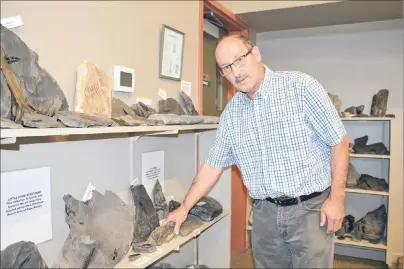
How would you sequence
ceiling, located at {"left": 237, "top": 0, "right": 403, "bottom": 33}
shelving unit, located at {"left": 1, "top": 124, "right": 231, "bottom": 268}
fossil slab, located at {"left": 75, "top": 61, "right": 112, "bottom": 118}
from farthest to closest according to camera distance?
ceiling, located at {"left": 237, "top": 0, "right": 403, "bottom": 33}
fossil slab, located at {"left": 75, "top": 61, "right": 112, "bottom": 118}
shelving unit, located at {"left": 1, "top": 124, "right": 231, "bottom": 268}

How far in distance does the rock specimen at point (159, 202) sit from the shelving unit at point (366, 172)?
2.01 meters

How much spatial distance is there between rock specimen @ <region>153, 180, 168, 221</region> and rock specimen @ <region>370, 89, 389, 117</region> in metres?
2.25

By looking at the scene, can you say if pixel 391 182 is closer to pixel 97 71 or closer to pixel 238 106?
pixel 238 106

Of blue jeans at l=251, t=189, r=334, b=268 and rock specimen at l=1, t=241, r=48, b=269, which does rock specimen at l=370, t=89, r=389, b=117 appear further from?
rock specimen at l=1, t=241, r=48, b=269

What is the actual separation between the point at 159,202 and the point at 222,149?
52cm

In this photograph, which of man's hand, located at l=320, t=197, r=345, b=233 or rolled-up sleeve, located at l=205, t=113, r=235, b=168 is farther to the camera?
rolled-up sleeve, located at l=205, t=113, r=235, b=168

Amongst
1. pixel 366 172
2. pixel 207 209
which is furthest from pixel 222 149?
pixel 366 172

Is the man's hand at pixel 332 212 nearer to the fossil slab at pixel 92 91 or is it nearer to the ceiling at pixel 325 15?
the fossil slab at pixel 92 91

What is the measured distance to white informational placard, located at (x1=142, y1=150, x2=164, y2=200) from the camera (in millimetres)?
2035

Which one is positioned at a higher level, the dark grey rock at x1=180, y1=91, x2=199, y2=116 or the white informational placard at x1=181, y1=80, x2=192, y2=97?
the white informational placard at x1=181, y1=80, x2=192, y2=97

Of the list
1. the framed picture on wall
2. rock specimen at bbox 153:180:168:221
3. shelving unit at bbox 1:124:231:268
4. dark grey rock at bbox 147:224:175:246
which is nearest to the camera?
shelving unit at bbox 1:124:231:268

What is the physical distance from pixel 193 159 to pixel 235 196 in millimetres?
1319

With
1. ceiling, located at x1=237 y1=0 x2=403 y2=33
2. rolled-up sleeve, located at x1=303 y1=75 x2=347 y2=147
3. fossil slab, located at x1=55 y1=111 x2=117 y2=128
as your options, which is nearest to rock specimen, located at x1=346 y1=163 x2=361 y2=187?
ceiling, located at x1=237 y1=0 x2=403 y2=33

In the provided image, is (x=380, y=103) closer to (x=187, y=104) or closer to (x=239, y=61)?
(x=187, y=104)
